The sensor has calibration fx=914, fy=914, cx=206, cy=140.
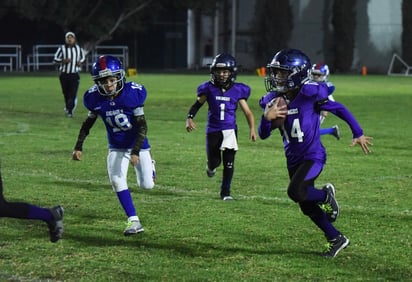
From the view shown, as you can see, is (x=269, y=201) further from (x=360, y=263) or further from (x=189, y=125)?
(x=360, y=263)

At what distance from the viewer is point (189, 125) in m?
10.6

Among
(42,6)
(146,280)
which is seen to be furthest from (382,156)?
(42,6)

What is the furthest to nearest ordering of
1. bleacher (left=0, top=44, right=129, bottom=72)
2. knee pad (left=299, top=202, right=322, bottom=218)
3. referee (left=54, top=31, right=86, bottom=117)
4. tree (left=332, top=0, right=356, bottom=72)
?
tree (left=332, top=0, right=356, bottom=72), bleacher (left=0, top=44, right=129, bottom=72), referee (left=54, top=31, right=86, bottom=117), knee pad (left=299, top=202, right=322, bottom=218)

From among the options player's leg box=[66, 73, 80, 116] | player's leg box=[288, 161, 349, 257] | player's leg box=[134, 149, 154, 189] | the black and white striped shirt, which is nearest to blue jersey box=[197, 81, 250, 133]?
player's leg box=[134, 149, 154, 189]

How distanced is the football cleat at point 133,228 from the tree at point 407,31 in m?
45.1

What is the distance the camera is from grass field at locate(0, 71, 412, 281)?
22.1 ft

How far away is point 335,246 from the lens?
7227 millimetres

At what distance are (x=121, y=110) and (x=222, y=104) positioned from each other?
7.68 ft

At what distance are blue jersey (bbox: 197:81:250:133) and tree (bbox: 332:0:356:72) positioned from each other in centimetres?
4164

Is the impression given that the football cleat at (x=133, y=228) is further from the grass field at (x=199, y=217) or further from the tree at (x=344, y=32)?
the tree at (x=344, y=32)

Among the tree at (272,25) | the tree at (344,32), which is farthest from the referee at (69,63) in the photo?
the tree at (344,32)

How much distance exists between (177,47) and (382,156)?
40371 millimetres

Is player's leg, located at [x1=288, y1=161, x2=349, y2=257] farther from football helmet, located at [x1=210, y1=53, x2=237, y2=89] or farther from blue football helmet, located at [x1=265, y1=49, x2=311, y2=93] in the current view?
football helmet, located at [x1=210, y1=53, x2=237, y2=89]

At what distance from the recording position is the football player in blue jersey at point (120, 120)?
805 centimetres
